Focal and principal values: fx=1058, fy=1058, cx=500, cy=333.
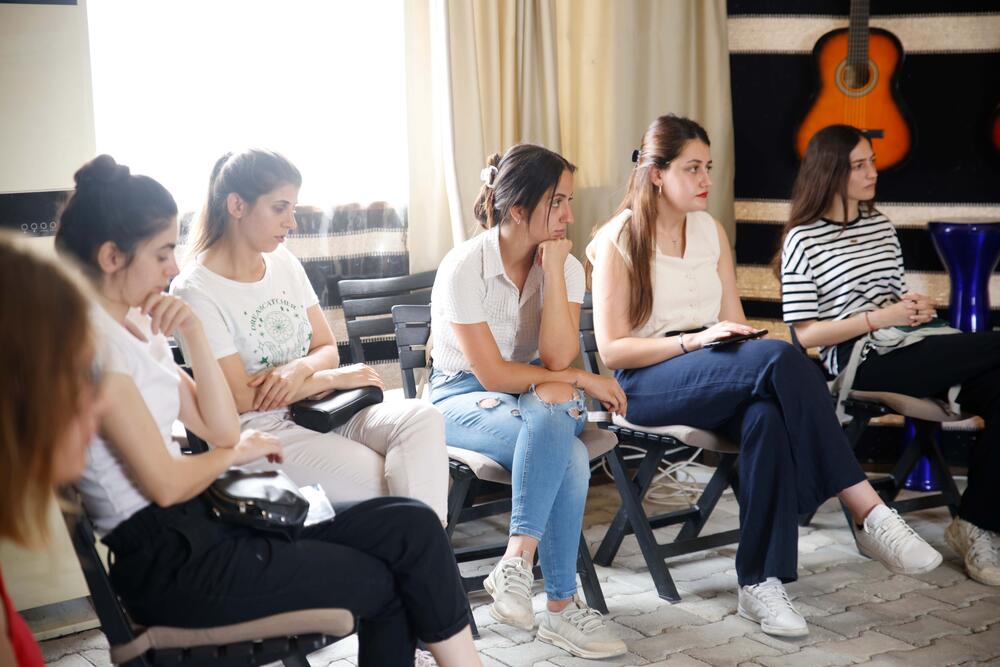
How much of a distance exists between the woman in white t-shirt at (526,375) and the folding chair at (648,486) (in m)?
0.18

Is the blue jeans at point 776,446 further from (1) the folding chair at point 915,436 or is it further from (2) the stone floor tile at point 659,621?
(1) the folding chair at point 915,436

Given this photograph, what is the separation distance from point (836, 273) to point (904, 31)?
1.05 meters

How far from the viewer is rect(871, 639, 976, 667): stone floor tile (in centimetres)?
230

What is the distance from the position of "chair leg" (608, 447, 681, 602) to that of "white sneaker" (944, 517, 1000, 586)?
80cm

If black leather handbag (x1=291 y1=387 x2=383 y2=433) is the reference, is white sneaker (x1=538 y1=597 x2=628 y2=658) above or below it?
A: below

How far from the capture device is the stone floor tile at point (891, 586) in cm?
272

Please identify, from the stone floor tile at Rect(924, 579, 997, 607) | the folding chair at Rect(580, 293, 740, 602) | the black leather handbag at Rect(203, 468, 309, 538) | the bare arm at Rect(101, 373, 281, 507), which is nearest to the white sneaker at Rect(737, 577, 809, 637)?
the folding chair at Rect(580, 293, 740, 602)

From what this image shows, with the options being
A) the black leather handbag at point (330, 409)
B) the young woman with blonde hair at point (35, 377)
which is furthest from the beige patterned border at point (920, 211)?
the young woman with blonde hair at point (35, 377)

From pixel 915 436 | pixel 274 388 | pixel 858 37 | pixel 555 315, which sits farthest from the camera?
pixel 858 37

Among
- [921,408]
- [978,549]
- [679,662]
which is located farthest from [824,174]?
[679,662]

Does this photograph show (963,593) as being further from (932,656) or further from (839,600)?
(932,656)

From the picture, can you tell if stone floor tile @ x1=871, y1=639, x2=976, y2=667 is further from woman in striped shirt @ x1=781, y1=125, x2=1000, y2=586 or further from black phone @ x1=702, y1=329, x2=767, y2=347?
black phone @ x1=702, y1=329, x2=767, y2=347

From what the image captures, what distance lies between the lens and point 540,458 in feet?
7.66

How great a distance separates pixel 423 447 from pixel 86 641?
99 centimetres
